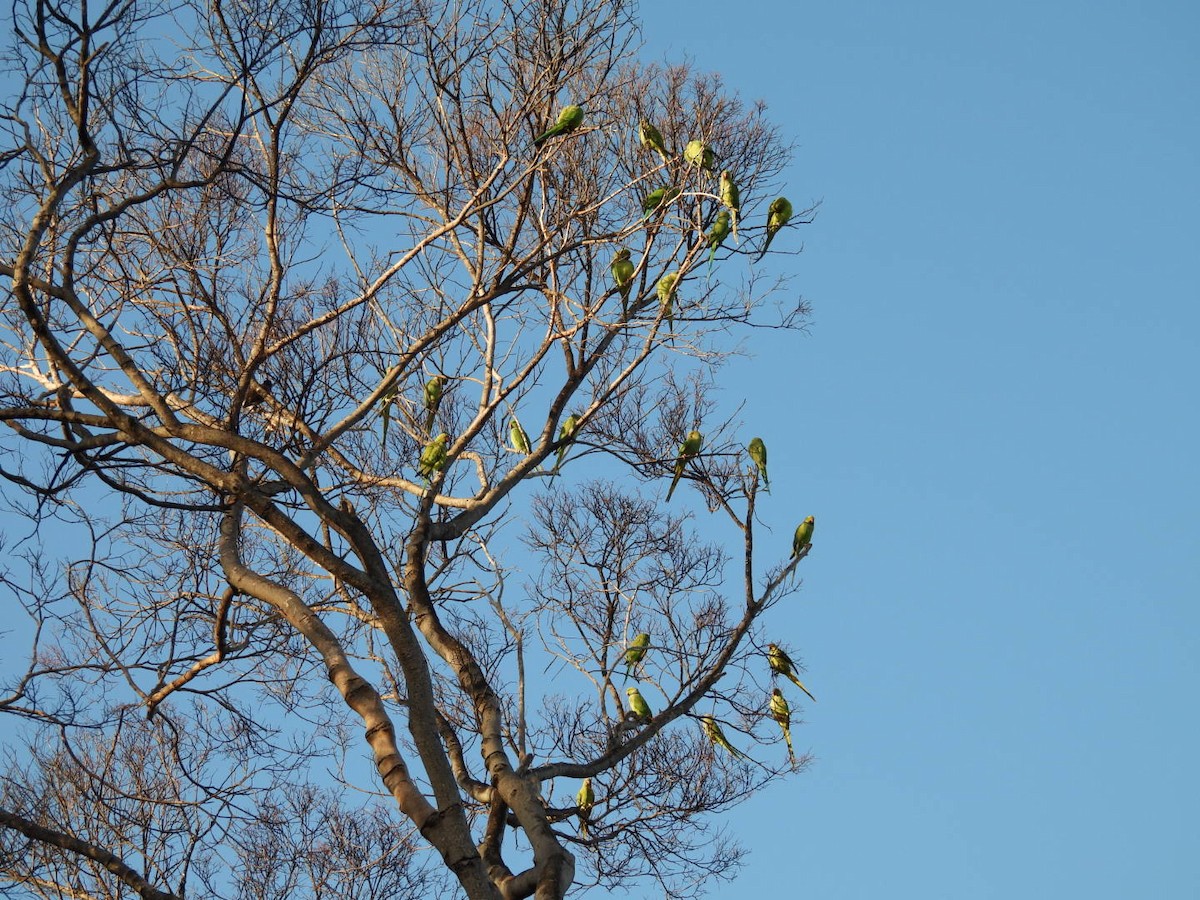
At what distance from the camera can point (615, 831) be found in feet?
18.8

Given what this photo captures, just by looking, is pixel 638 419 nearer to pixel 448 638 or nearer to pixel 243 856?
pixel 448 638

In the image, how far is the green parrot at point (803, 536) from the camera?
5398 mm

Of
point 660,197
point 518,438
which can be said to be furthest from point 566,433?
point 660,197

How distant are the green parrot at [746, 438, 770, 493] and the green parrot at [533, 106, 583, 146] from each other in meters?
1.74

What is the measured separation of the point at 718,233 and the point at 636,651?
74.3 inches

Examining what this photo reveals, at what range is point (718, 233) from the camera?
16.9 ft

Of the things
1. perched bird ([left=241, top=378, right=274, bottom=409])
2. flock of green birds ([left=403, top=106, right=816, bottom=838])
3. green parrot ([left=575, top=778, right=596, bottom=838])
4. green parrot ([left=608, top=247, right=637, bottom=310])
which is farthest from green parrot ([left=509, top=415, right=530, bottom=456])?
green parrot ([left=575, top=778, right=596, bottom=838])

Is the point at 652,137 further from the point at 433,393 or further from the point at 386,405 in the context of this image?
the point at 386,405

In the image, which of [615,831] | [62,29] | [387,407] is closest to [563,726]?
[615,831]

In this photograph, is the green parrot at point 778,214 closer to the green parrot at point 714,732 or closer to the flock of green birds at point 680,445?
the flock of green birds at point 680,445

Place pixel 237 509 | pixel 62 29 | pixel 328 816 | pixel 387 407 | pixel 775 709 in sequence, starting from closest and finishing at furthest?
pixel 62 29
pixel 237 509
pixel 387 407
pixel 775 709
pixel 328 816

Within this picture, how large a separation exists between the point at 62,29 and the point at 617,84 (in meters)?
2.68

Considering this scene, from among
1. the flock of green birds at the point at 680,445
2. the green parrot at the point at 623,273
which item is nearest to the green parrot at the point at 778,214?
the flock of green birds at the point at 680,445

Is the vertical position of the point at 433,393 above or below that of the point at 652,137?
below
